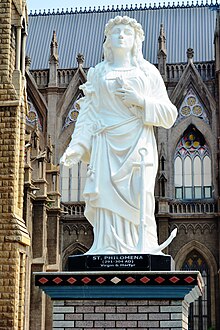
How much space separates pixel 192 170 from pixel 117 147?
90.6ft

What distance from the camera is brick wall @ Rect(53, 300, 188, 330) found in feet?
25.7

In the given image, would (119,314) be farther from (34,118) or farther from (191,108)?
(34,118)

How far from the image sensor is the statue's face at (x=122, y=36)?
9070mm

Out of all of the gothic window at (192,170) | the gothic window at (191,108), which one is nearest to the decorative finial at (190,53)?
the gothic window at (191,108)

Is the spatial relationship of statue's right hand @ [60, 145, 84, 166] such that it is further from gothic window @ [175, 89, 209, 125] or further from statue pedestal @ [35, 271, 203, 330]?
gothic window @ [175, 89, 209, 125]

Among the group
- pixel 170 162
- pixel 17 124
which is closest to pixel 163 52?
pixel 170 162

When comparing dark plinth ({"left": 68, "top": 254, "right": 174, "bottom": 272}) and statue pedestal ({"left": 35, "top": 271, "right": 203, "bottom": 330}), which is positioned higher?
dark plinth ({"left": 68, "top": 254, "right": 174, "bottom": 272})

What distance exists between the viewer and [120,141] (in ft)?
28.9

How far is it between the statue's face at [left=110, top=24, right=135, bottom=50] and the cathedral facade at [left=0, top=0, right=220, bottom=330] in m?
18.5

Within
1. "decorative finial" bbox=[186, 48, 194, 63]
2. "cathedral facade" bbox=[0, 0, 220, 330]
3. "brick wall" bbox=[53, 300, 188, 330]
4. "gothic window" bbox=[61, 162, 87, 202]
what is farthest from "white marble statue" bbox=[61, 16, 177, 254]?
"decorative finial" bbox=[186, 48, 194, 63]

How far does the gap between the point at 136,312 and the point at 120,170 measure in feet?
5.41

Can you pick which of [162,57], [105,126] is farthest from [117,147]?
[162,57]

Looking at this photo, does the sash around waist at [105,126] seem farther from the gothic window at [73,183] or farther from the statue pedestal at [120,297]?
the gothic window at [73,183]

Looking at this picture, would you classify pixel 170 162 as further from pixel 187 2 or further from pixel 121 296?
pixel 121 296
